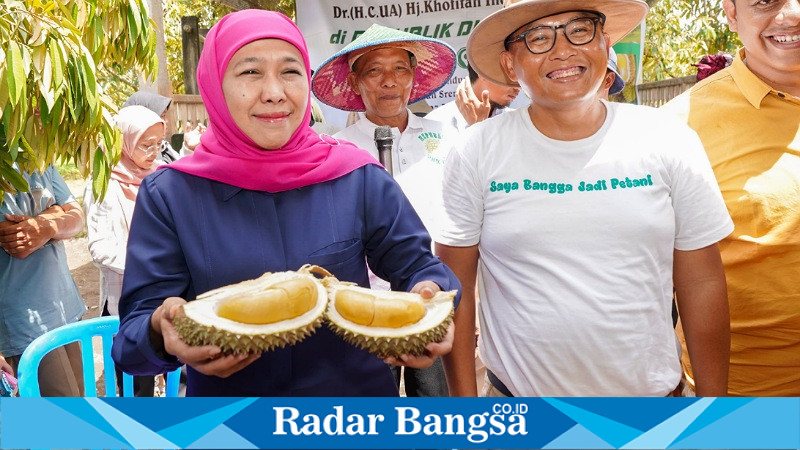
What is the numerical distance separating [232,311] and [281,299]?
0.10 metres

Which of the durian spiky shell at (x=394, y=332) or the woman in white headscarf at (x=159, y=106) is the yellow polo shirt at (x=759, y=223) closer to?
the durian spiky shell at (x=394, y=332)

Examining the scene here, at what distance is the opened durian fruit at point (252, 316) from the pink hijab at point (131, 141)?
260 centimetres

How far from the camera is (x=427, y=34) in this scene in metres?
5.58

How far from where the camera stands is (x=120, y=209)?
3574 millimetres

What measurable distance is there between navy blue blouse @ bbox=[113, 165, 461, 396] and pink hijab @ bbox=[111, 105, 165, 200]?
228 centimetres

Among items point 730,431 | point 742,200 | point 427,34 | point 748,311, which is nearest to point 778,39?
point 742,200

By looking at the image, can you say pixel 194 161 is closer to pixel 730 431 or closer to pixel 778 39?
pixel 730 431

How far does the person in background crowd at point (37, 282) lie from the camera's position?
3.01m

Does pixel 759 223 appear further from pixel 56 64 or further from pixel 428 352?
pixel 56 64

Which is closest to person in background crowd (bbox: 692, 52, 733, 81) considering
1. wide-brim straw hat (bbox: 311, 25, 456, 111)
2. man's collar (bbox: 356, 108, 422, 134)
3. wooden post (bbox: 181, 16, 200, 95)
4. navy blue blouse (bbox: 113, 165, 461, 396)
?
wide-brim straw hat (bbox: 311, 25, 456, 111)

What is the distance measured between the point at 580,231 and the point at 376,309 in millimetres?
622

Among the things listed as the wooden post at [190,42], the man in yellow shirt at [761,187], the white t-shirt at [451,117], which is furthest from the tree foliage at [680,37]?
the man in yellow shirt at [761,187]

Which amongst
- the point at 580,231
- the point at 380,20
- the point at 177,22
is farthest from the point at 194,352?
the point at 177,22

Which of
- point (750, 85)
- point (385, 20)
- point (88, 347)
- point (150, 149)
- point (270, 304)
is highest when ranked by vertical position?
point (385, 20)
